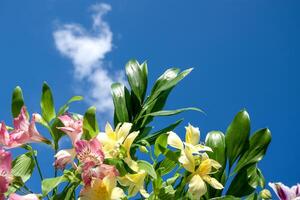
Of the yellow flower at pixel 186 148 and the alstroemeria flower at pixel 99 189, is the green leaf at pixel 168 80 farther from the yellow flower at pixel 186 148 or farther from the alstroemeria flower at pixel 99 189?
the alstroemeria flower at pixel 99 189

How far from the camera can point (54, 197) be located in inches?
41.2

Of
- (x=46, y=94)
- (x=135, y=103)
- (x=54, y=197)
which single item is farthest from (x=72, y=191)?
(x=135, y=103)

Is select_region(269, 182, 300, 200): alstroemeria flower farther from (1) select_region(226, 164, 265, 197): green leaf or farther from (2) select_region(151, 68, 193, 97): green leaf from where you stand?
(2) select_region(151, 68, 193, 97): green leaf

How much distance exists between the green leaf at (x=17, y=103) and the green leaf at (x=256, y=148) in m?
0.58

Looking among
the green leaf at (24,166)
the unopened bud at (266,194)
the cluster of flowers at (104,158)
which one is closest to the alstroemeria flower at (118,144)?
the cluster of flowers at (104,158)

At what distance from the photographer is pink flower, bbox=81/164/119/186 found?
89 centimetres

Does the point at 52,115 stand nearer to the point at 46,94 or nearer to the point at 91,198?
the point at 46,94

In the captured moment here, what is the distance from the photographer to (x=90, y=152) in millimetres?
912

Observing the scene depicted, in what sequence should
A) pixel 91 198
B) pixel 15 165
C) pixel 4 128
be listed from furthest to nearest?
pixel 15 165 < pixel 4 128 < pixel 91 198

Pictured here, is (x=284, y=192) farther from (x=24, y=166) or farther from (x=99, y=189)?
(x=24, y=166)

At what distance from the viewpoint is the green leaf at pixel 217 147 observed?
4.26 feet

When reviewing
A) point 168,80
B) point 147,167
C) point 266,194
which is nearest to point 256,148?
point 266,194

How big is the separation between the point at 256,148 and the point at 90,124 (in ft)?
1.64

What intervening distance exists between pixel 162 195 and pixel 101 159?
0.20 m
